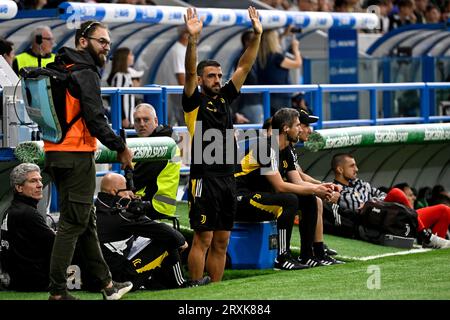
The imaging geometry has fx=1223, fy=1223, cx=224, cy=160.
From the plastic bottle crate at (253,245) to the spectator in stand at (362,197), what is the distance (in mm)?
1953

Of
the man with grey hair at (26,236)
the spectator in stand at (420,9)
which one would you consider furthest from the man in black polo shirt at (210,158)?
the spectator in stand at (420,9)

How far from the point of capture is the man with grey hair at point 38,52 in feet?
44.5

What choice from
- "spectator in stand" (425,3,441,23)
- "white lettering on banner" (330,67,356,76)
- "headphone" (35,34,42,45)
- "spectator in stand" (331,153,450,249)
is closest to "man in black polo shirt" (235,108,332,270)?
"spectator in stand" (331,153,450,249)

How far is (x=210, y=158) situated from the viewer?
10.2m

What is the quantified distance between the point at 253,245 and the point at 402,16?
13.6 m

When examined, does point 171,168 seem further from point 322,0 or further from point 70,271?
point 322,0

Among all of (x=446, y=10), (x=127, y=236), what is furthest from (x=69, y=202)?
(x=446, y=10)

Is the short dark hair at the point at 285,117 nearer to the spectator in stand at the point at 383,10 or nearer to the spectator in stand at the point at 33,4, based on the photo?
the spectator in stand at the point at 33,4

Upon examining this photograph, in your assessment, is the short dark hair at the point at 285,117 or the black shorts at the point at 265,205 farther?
the short dark hair at the point at 285,117

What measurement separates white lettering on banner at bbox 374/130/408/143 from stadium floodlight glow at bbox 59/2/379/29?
2411 mm

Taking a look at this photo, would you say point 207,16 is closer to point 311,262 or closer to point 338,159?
point 338,159

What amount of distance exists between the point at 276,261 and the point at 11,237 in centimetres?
291

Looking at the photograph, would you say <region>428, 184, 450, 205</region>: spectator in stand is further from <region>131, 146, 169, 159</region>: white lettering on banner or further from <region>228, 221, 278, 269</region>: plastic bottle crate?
<region>131, 146, 169, 159</region>: white lettering on banner
